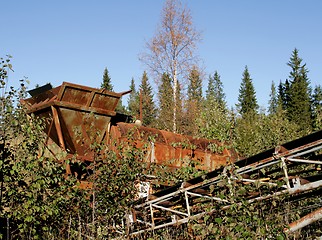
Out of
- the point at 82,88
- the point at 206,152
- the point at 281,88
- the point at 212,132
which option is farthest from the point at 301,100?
the point at 82,88

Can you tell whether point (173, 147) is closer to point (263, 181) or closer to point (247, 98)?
point (263, 181)

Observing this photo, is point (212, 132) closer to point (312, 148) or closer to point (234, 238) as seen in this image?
point (312, 148)

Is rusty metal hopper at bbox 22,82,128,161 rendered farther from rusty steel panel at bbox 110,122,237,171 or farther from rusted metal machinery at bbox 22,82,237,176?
rusty steel panel at bbox 110,122,237,171

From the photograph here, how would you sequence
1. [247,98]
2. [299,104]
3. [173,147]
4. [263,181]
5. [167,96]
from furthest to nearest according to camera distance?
[247,98] < [299,104] < [167,96] < [173,147] < [263,181]

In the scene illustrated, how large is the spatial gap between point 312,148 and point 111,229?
4.11 metres

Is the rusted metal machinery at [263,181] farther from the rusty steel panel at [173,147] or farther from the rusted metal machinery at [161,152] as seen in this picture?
the rusty steel panel at [173,147]

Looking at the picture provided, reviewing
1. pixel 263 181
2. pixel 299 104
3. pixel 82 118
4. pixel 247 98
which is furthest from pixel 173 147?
pixel 247 98

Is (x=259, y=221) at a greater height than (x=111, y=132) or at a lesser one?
lesser

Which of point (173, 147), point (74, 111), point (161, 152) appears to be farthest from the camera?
point (173, 147)

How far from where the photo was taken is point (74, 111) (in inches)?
489

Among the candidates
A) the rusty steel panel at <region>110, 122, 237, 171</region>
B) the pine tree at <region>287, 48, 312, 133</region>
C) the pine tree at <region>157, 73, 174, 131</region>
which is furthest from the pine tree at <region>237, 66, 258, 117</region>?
the rusty steel panel at <region>110, 122, 237, 171</region>

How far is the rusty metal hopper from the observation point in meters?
12.3

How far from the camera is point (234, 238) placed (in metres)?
6.00

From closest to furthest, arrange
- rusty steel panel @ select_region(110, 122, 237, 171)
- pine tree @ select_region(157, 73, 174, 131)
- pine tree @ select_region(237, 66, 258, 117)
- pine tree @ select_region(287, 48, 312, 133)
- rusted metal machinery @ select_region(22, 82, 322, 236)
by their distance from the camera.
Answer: rusted metal machinery @ select_region(22, 82, 322, 236) < rusty steel panel @ select_region(110, 122, 237, 171) < pine tree @ select_region(157, 73, 174, 131) < pine tree @ select_region(287, 48, 312, 133) < pine tree @ select_region(237, 66, 258, 117)
